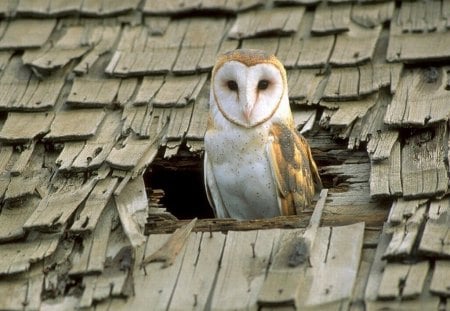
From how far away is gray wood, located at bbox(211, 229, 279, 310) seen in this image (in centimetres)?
527

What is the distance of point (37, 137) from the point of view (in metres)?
6.59

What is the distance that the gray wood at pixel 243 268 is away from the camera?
5.27 metres

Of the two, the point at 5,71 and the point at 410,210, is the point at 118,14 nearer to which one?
the point at 5,71

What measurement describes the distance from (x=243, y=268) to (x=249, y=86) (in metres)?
1.22

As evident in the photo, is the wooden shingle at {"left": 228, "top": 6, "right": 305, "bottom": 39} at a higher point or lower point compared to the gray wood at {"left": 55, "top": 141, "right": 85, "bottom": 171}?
higher

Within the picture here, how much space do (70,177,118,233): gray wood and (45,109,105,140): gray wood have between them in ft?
1.55

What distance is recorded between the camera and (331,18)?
7.17 metres

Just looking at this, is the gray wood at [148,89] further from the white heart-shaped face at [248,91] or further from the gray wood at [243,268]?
the gray wood at [243,268]

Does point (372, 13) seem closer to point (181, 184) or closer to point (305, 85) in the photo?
point (305, 85)

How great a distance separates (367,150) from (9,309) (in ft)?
6.40

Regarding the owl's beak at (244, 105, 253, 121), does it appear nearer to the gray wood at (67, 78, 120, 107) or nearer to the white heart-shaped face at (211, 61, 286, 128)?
the white heart-shaped face at (211, 61, 286, 128)

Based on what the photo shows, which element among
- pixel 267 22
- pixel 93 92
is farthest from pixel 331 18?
pixel 93 92

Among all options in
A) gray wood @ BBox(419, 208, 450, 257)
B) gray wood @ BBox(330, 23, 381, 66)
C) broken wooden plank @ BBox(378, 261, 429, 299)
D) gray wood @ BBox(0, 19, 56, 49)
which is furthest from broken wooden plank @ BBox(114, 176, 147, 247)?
gray wood @ BBox(0, 19, 56, 49)

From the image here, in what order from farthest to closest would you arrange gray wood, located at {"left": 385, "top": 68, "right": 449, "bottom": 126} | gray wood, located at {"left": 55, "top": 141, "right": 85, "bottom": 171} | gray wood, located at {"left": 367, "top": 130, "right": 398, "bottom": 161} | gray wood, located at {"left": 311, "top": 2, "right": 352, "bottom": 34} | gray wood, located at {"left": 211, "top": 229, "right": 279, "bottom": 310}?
gray wood, located at {"left": 311, "top": 2, "right": 352, "bottom": 34}, gray wood, located at {"left": 55, "top": 141, "right": 85, "bottom": 171}, gray wood, located at {"left": 385, "top": 68, "right": 449, "bottom": 126}, gray wood, located at {"left": 367, "top": 130, "right": 398, "bottom": 161}, gray wood, located at {"left": 211, "top": 229, "right": 279, "bottom": 310}
